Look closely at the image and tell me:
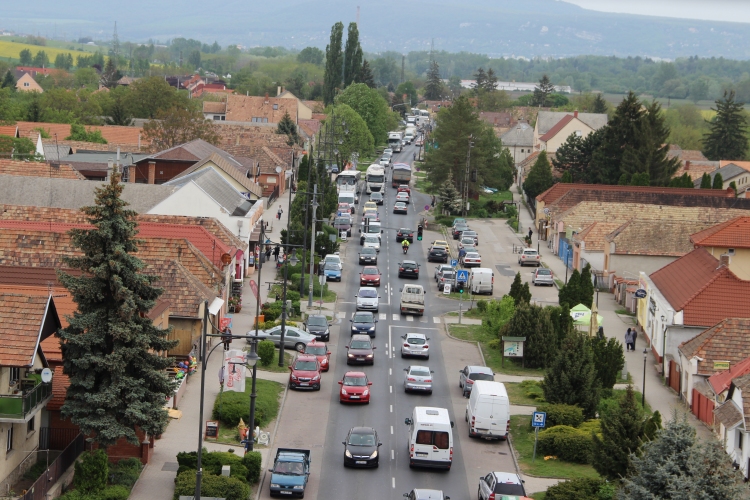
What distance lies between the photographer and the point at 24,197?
76.2m

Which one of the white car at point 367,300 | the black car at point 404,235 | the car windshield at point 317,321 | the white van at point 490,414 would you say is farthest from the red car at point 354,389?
the black car at point 404,235

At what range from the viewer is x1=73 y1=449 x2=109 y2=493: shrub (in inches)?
1428

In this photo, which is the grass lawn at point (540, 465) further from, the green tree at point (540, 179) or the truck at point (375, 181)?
the truck at point (375, 181)

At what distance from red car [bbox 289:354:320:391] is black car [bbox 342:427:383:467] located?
9519mm

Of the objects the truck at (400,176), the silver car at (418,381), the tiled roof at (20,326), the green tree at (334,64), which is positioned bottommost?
the silver car at (418,381)

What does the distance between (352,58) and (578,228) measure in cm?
10276

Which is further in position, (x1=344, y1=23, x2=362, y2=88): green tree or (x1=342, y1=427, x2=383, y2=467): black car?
(x1=344, y1=23, x2=362, y2=88): green tree

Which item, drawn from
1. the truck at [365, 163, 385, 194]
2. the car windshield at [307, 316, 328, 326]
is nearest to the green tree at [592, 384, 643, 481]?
the car windshield at [307, 316, 328, 326]

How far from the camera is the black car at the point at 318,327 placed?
61594 millimetres

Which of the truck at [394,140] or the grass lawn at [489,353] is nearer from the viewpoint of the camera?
the grass lawn at [489,353]

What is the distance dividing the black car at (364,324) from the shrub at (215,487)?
2581 centimetres

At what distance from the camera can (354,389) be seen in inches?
1976

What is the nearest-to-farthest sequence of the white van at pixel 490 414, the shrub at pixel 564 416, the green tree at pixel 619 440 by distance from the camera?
the green tree at pixel 619 440
the white van at pixel 490 414
the shrub at pixel 564 416

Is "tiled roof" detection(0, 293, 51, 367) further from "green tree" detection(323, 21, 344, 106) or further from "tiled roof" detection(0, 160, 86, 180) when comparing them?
"green tree" detection(323, 21, 344, 106)
